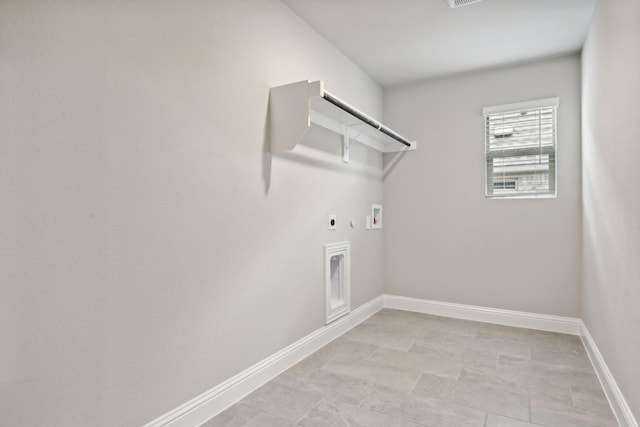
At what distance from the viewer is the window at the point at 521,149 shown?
3652mm

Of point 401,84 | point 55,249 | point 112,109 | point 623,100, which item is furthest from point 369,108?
point 55,249

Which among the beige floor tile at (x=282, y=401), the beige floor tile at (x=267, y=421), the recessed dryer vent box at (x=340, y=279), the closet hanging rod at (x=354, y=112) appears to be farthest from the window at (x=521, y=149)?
the beige floor tile at (x=267, y=421)

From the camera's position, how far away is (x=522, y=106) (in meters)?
3.73

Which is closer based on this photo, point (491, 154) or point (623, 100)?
point (623, 100)

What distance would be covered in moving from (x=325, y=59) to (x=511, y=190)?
7.63 ft

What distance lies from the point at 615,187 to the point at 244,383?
8.17ft

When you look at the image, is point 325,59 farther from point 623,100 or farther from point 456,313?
point 456,313

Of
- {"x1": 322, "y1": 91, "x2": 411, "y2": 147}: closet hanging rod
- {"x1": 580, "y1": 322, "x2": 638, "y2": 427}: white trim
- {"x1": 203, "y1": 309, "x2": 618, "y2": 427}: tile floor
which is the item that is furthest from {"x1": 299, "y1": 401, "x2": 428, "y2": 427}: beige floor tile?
{"x1": 322, "y1": 91, "x2": 411, "y2": 147}: closet hanging rod

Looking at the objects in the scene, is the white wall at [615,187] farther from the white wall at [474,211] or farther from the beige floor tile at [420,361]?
the beige floor tile at [420,361]

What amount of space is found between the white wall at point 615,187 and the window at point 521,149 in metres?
0.52

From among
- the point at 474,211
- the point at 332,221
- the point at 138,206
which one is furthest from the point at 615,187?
the point at 138,206

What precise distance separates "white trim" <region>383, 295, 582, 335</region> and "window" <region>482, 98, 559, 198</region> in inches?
48.0

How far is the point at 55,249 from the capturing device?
1372mm

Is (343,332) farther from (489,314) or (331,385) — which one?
(489,314)
